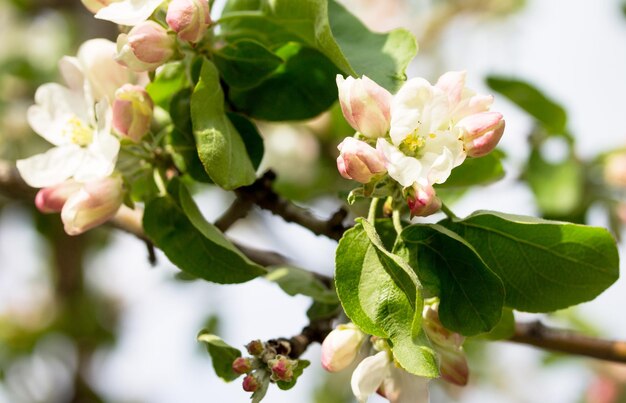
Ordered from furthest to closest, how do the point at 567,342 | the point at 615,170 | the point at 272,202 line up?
the point at 615,170
the point at 567,342
the point at 272,202

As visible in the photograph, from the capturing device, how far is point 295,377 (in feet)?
3.72

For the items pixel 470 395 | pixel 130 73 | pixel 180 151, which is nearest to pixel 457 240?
pixel 180 151

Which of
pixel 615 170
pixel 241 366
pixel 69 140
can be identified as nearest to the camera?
pixel 241 366

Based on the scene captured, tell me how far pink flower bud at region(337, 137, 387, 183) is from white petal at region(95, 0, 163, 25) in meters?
0.35

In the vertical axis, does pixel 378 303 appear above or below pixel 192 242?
above

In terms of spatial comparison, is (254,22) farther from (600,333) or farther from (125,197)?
(600,333)

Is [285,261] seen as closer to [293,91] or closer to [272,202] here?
[272,202]

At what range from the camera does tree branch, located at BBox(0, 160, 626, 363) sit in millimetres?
1329

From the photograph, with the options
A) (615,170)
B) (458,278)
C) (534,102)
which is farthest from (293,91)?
(615,170)

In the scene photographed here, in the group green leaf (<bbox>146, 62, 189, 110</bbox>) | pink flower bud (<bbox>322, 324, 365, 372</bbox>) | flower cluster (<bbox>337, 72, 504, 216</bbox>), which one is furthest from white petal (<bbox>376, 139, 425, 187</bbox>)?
green leaf (<bbox>146, 62, 189, 110</bbox>)

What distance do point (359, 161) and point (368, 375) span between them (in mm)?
288

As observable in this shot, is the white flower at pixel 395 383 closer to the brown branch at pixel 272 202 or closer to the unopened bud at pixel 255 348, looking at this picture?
the unopened bud at pixel 255 348

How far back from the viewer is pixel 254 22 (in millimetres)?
1357

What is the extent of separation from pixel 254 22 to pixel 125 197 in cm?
34
